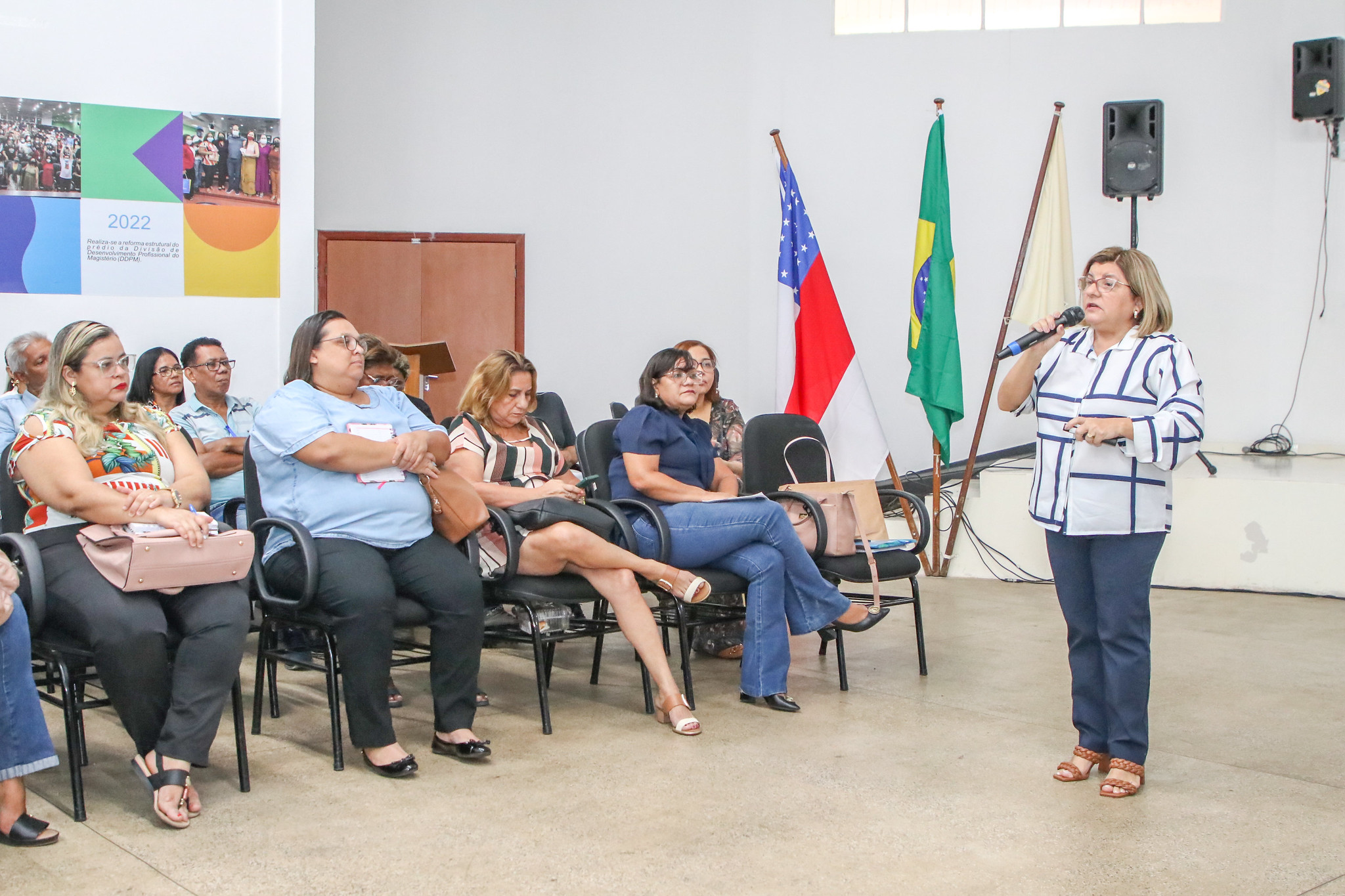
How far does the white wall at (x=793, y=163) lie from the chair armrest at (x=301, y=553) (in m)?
4.22

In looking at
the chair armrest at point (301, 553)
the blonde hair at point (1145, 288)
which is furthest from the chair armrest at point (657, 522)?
the blonde hair at point (1145, 288)

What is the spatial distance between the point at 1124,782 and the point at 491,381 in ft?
6.82

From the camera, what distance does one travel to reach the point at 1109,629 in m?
2.84

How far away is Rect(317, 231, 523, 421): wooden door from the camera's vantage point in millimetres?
6957

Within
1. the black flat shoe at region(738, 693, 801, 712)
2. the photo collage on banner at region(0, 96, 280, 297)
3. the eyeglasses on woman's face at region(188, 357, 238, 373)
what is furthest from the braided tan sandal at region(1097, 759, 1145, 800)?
the photo collage on banner at region(0, 96, 280, 297)

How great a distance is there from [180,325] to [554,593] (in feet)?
8.36

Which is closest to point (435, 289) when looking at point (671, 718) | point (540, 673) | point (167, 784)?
point (540, 673)

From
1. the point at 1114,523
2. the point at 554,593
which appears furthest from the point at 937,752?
the point at 554,593

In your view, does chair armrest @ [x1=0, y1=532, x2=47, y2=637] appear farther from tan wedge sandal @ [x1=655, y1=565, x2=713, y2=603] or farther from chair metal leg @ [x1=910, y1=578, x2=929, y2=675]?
chair metal leg @ [x1=910, y1=578, x2=929, y2=675]

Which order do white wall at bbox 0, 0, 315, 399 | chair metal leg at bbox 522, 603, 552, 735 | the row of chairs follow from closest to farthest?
the row of chairs
chair metal leg at bbox 522, 603, 552, 735
white wall at bbox 0, 0, 315, 399

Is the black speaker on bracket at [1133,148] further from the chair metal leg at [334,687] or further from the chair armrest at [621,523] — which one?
the chair metal leg at [334,687]

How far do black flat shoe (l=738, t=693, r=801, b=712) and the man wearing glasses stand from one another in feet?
6.03

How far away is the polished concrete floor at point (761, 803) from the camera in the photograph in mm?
2301

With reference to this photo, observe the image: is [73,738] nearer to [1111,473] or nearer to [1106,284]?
[1111,473]
